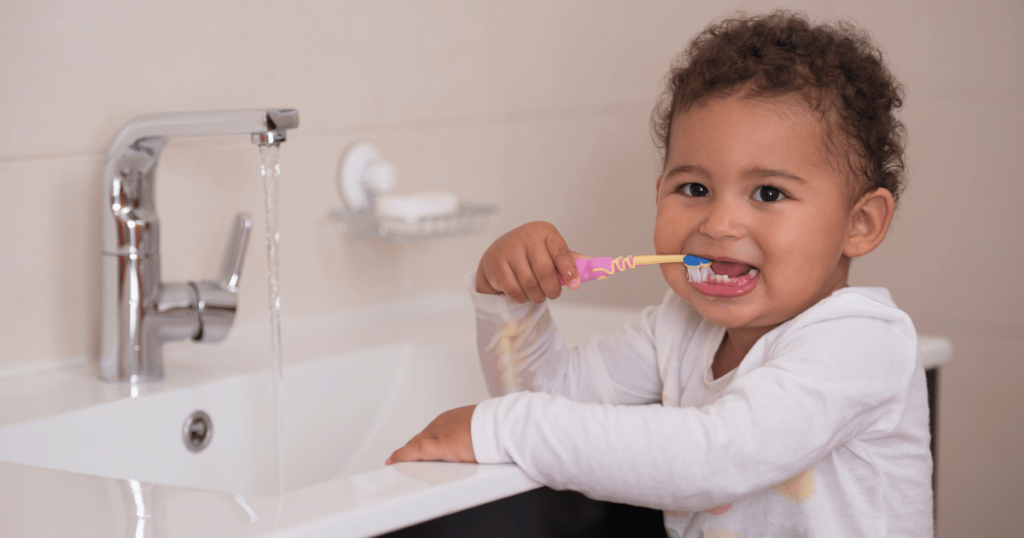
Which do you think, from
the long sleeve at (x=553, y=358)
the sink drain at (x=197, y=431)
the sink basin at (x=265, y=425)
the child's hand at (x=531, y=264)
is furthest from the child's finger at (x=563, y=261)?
the sink drain at (x=197, y=431)

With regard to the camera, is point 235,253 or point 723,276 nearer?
point 723,276

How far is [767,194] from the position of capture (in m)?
0.84

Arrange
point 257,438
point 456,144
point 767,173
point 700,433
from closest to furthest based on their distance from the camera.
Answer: point 700,433 → point 767,173 → point 257,438 → point 456,144

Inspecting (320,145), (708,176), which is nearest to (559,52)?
(320,145)

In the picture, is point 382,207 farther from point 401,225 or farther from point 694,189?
point 694,189

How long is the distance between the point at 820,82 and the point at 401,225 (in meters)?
0.60

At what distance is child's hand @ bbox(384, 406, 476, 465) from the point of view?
2.39 feet

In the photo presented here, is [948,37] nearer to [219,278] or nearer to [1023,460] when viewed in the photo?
[1023,460]

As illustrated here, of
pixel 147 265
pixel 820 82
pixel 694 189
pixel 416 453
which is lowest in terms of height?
pixel 416 453

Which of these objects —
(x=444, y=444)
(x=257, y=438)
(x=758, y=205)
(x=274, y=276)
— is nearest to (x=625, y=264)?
(x=758, y=205)

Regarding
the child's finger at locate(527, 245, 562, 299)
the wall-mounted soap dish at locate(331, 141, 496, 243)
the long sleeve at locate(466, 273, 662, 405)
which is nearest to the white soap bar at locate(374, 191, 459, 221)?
the wall-mounted soap dish at locate(331, 141, 496, 243)

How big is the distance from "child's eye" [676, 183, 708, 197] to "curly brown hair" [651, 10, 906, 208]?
0.07 meters

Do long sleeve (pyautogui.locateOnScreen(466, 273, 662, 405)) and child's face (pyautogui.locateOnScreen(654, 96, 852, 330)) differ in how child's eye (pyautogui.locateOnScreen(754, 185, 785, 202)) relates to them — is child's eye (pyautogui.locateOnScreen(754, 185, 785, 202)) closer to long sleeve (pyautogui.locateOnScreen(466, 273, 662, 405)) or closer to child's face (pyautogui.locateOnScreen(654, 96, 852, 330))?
child's face (pyautogui.locateOnScreen(654, 96, 852, 330))

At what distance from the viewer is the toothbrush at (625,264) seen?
845mm
